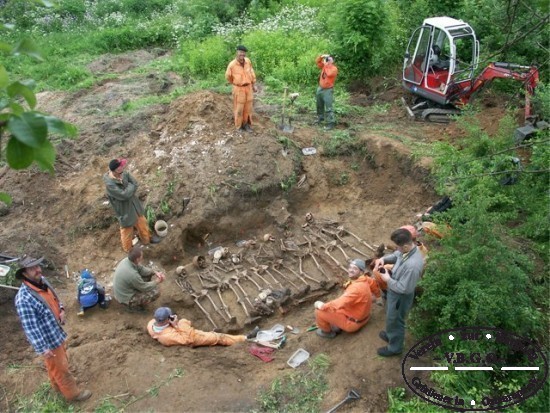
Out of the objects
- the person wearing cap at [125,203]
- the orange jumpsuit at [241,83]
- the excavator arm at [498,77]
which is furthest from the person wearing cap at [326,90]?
the person wearing cap at [125,203]

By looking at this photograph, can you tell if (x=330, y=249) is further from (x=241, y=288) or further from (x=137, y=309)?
(x=137, y=309)

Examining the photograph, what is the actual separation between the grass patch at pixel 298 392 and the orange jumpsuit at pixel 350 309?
1.99 feet

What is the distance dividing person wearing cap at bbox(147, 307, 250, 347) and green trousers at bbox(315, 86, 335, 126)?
6.28 m

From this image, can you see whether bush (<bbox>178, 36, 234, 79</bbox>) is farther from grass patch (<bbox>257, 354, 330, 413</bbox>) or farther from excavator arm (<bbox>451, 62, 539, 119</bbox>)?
grass patch (<bbox>257, 354, 330, 413</bbox>)

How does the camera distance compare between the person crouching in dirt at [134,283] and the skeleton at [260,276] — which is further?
the skeleton at [260,276]

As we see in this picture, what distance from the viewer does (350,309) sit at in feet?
20.5

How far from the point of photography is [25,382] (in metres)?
6.11

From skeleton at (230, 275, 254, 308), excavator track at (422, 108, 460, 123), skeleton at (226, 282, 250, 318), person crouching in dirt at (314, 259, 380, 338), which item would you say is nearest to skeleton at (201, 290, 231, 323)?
skeleton at (226, 282, 250, 318)

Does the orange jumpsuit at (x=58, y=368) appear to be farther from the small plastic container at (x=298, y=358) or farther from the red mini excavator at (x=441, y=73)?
the red mini excavator at (x=441, y=73)

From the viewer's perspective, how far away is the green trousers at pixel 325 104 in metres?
11.2

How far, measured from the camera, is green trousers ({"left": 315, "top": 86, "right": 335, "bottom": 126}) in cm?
1116

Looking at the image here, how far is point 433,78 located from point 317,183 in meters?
4.34

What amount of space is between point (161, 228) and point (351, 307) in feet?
14.2
